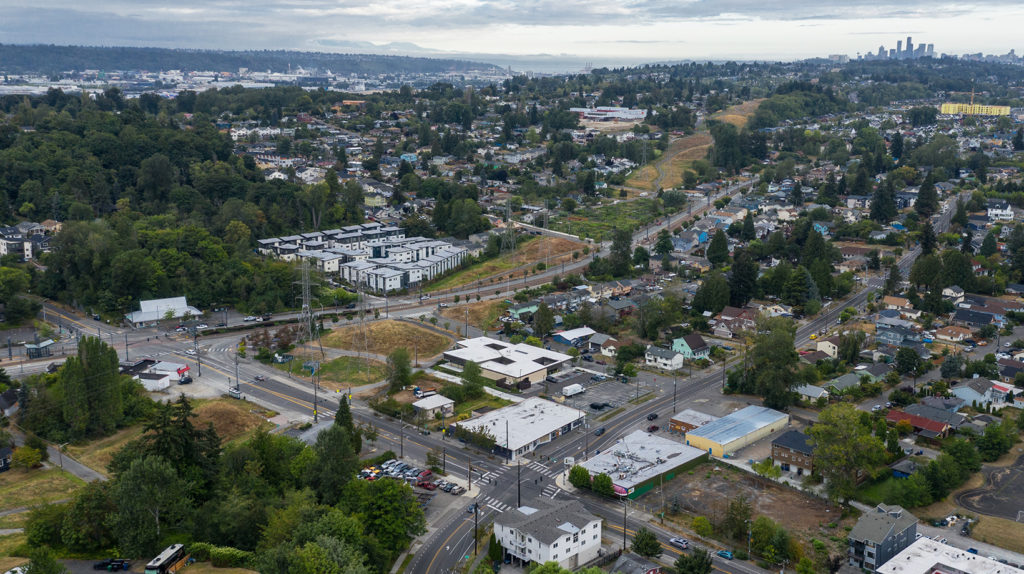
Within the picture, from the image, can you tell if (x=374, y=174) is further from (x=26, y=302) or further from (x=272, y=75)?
(x=272, y=75)

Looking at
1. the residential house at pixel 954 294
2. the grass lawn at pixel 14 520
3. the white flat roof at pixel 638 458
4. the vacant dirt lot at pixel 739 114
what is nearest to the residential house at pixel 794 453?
the white flat roof at pixel 638 458

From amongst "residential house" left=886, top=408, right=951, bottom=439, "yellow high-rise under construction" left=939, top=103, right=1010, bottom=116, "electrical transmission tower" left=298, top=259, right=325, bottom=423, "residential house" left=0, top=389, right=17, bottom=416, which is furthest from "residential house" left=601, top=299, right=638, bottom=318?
"yellow high-rise under construction" left=939, top=103, right=1010, bottom=116

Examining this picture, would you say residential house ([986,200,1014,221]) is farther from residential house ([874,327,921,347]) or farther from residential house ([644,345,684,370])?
residential house ([644,345,684,370])

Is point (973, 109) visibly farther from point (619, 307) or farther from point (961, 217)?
point (619, 307)

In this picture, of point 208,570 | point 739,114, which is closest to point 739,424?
point 208,570

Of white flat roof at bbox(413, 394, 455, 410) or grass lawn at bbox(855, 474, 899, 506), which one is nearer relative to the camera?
grass lawn at bbox(855, 474, 899, 506)
